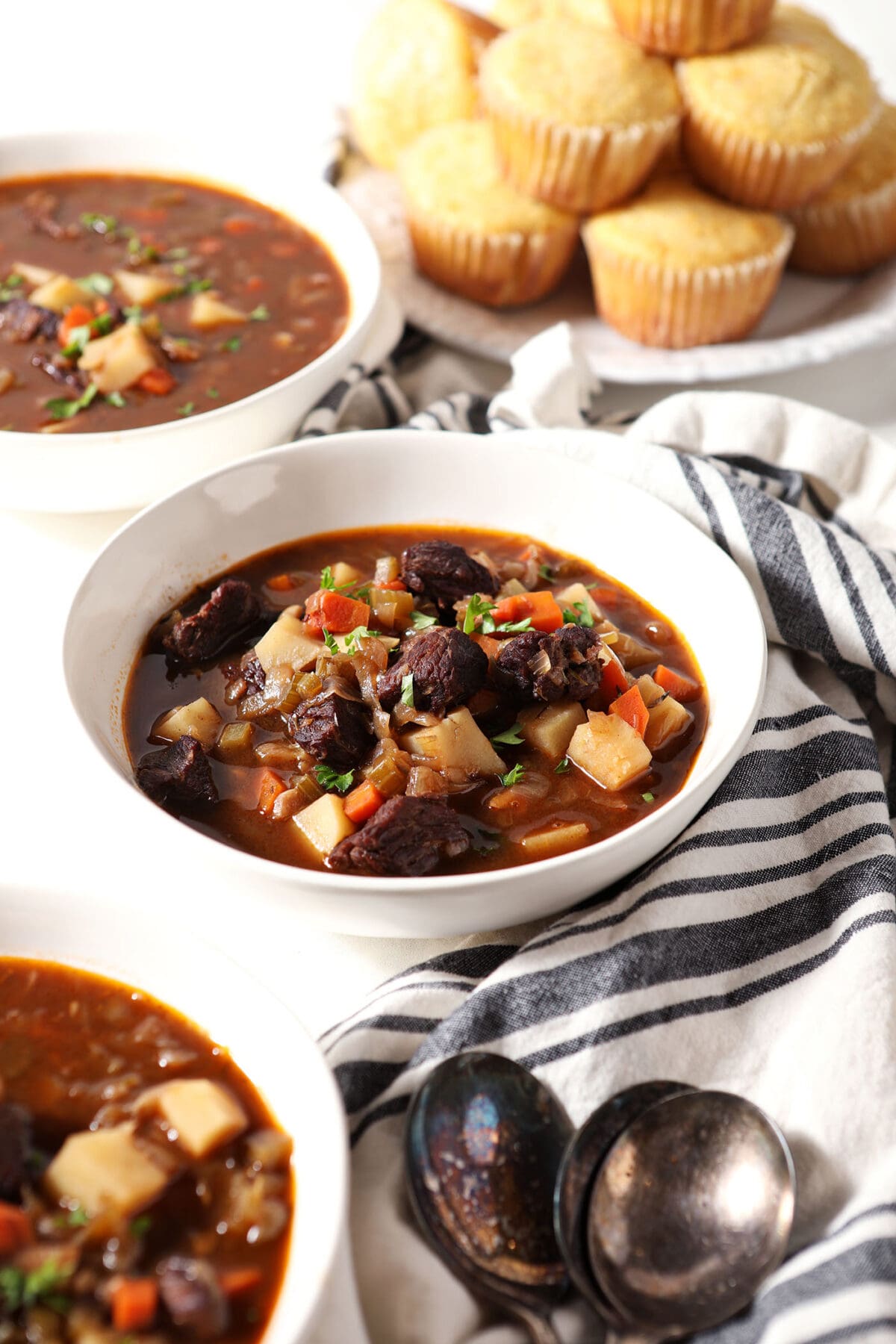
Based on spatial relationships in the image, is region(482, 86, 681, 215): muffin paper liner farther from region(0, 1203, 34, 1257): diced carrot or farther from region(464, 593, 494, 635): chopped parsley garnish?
region(0, 1203, 34, 1257): diced carrot

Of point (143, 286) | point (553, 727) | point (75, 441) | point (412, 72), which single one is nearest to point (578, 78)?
point (412, 72)

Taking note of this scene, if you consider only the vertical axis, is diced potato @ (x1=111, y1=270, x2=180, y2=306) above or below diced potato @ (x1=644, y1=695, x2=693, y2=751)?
below

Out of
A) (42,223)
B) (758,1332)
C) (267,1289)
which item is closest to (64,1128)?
(267,1289)

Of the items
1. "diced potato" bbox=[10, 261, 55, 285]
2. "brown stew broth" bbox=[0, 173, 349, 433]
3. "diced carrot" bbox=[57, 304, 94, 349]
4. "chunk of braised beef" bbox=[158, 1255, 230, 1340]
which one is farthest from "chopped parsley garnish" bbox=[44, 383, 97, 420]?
"chunk of braised beef" bbox=[158, 1255, 230, 1340]

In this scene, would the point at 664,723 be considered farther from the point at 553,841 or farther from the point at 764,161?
the point at 764,161

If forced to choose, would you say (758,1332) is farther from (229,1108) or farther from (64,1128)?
(64,1128)
